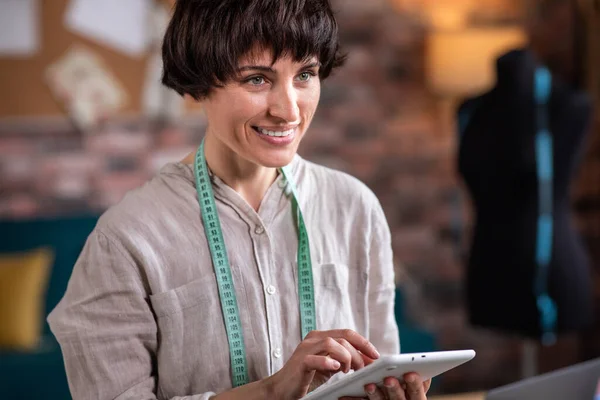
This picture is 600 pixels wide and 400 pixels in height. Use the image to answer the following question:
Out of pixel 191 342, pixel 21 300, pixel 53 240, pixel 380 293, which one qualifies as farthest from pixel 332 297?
pixel 53 240

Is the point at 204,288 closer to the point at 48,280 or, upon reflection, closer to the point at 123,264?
the point at 123,264

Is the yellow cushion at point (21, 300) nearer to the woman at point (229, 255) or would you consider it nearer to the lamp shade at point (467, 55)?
the lamp shade at point (467, 55)

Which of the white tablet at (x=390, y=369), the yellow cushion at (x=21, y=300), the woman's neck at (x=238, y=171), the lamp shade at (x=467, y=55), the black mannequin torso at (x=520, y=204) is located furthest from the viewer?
the lamp shade at (x=467, y=55)

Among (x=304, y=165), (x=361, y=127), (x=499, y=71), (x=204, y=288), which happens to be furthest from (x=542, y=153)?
(x=204, y=288)

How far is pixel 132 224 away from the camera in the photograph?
1286mm

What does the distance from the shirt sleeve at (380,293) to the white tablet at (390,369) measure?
0.32 meters

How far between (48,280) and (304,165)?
8.81 ft

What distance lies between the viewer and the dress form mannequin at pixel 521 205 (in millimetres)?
3088

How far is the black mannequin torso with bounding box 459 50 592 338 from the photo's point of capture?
3088mm

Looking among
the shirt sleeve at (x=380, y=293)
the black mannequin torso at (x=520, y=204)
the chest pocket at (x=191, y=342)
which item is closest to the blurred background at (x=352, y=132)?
the black mannequin torso at (x=520, y=204)

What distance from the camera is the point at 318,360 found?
3.74ft

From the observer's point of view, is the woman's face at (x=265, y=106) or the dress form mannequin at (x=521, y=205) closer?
the woman's face at (x=265, y=106)

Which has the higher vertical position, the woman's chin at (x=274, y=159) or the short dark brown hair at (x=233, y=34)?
the short dark brown hair at (x=233, y=34)

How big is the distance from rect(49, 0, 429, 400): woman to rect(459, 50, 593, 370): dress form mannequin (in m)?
1.80
